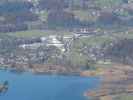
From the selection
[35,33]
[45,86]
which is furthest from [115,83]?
[35,33]

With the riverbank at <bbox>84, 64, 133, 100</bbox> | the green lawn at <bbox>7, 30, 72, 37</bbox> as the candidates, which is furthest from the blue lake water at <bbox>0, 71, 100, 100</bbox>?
the green lawn at <bbox>7, 30, 72, 37</bbox>

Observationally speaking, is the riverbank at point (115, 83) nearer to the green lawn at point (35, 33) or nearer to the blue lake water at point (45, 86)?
the blue lake water at point (45, 86)

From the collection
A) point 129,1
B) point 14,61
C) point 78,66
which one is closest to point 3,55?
point 14,61

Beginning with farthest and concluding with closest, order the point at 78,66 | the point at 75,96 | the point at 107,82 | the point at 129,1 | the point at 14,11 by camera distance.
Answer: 1. the point at 129,1
2. the point at 14,11
3. the point at 78,66
4. the point at 107,82
5. the point at 75,96

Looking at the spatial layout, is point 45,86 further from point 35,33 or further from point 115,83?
point 35,33

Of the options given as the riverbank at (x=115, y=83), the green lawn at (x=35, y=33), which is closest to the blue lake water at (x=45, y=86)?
the riverbank at (x=115, y=83)

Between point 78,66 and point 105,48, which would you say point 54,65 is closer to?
point 78,66

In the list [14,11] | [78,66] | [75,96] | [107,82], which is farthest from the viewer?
[14,11]

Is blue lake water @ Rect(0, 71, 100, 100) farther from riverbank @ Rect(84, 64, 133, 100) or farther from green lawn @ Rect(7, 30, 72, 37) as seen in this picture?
green lawn @ Rect(7, 30, 72, 37)
